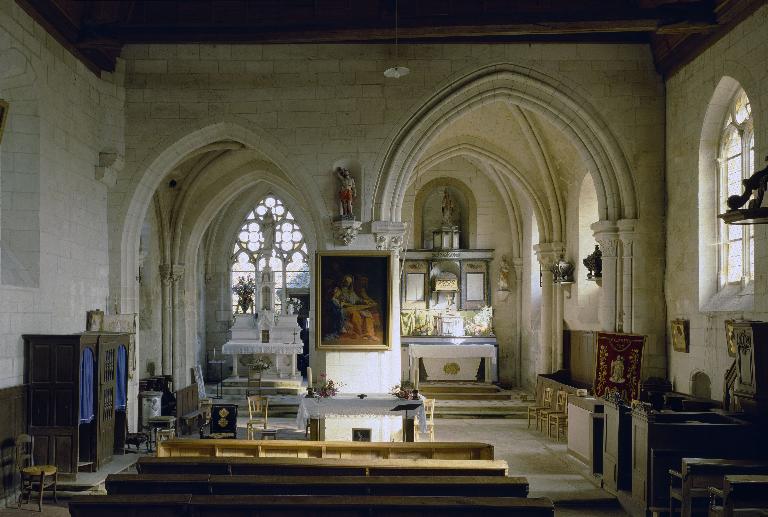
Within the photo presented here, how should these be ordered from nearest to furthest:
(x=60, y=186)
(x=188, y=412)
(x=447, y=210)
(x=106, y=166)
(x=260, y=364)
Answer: (x=60, y=186), (x=106, y=166), (x=188, y=412), (x=260, y=364), (x=447, y=210)

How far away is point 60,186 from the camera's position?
11.1 meters

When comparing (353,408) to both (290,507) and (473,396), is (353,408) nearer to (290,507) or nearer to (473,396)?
(290,507)

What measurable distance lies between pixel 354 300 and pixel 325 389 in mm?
1750

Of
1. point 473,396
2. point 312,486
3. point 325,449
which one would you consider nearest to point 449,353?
point 473,396

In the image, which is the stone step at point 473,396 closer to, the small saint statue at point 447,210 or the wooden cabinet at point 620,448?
the small saint statue at point 447,210

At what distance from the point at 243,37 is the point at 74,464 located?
21.5ft

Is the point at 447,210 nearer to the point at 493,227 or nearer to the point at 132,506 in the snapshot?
the point at 493,227

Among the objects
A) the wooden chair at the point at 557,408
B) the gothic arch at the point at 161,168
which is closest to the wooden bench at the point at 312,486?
the gothic arch at the point at 161,168

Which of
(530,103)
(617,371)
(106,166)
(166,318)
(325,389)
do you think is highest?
(530,103)

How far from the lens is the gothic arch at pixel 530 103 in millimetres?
12852

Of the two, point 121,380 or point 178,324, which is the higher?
point 178,324

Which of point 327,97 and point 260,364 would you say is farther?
point 260,364

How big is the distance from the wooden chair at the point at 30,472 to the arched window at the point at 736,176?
916 cm

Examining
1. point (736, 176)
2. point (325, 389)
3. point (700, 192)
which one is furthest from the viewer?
point (325, 389)
